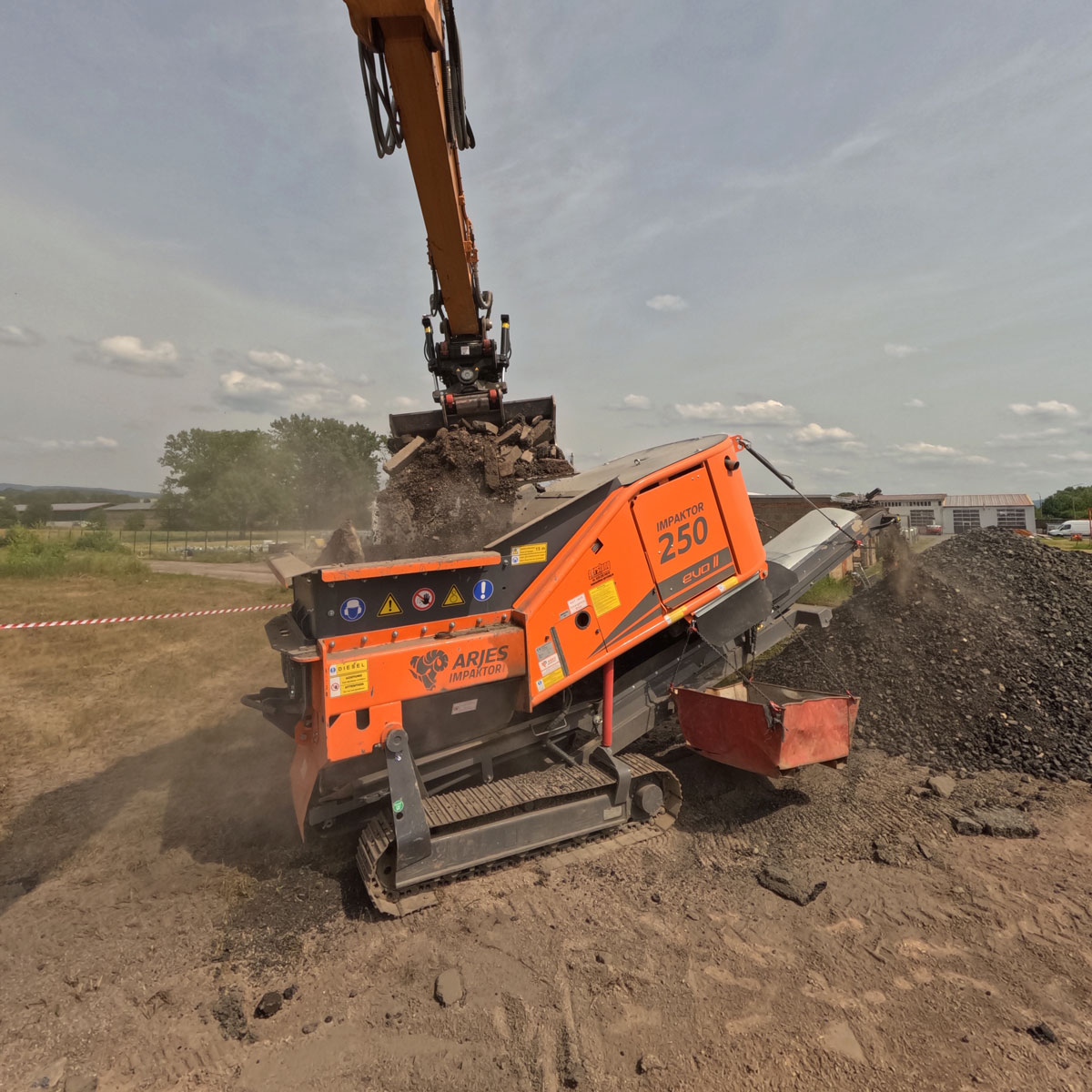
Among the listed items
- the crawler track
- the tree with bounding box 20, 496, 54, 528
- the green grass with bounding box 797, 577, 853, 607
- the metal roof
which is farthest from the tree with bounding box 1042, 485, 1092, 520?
the tree with bounding box 20, 496, 54, 528

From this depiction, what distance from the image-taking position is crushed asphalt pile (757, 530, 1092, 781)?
17.6 ft

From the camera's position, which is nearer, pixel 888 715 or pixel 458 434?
pixel 458 434

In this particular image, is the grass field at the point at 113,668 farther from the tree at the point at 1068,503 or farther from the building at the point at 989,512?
the tree at the point at 1068,503

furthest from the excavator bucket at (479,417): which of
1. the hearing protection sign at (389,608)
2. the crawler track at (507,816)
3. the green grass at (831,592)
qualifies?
the green grass at (831,592)

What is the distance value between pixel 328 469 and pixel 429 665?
12512 millimetres

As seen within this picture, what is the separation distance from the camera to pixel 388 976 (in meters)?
3.02

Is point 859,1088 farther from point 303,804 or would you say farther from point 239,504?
point 239,504

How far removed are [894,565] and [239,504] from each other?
4479 centimetres

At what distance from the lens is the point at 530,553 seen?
13.1ft

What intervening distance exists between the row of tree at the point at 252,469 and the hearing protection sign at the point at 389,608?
1181 centimetres

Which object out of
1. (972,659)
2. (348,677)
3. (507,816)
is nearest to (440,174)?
(348,677)

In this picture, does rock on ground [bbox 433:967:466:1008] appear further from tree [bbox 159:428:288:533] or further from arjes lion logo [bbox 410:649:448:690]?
tree [bbox 159:428:288:533]

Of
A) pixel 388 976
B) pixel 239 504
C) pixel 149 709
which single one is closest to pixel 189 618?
pixel 149 709

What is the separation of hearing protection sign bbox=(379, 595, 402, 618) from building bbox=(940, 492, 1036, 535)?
141ft
